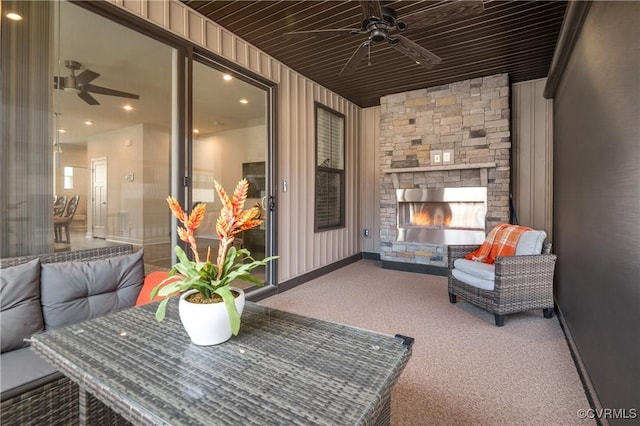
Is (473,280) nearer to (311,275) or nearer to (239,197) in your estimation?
(311,275)

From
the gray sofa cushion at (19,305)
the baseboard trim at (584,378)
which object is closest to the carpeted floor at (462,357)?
the baseboard trim at (584,378)

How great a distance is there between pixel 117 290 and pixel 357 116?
491cm

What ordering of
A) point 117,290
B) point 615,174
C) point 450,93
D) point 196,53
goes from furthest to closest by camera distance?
1. point 450,93
2. point 196,53
3. point 117,290
4. point 615,174

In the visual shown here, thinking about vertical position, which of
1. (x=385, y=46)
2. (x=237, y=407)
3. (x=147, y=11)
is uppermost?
(x=385, y=46)

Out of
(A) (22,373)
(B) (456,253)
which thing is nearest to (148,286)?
(A) (22,373)

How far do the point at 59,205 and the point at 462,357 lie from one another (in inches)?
118

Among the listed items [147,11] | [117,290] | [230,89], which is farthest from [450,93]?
[117,290]

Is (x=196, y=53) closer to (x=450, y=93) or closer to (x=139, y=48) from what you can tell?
(x=139, y=48)

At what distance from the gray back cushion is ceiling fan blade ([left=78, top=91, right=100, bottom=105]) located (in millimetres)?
1142

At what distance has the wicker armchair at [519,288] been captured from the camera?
2.81m

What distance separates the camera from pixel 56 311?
168cm

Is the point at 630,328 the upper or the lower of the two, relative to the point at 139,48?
lower

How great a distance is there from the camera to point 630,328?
4.25ft

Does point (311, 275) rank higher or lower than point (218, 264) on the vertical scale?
lower
